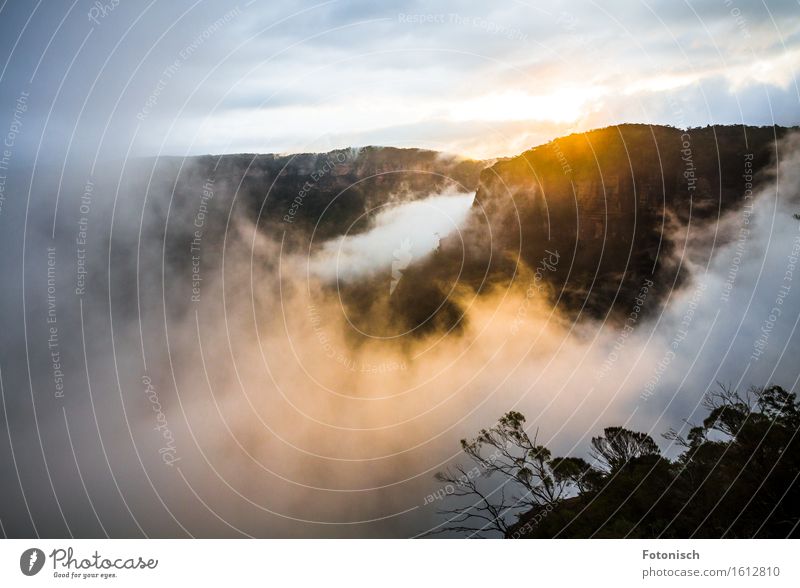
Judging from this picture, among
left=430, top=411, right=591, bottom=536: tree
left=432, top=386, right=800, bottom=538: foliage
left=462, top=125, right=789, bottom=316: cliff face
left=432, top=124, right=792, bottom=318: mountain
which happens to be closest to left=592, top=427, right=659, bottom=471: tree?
left=432, top=386, right=800, bottom=538: foliage

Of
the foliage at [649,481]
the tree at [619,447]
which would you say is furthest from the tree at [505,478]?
the tree at [619,447]

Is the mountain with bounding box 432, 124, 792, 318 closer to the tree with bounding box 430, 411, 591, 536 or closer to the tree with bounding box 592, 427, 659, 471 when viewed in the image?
the tree with bounding box 592, 427, 659, 471

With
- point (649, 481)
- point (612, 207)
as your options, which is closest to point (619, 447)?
point (649, 481)

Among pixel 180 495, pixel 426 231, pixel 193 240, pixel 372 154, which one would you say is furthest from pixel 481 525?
pixel 193 240

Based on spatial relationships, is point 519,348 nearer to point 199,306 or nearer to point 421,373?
point 421,373

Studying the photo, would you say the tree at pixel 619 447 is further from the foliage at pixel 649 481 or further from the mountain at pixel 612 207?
the mountain at pixel 612 207

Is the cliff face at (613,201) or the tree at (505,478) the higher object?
the cliff face at (613,201)

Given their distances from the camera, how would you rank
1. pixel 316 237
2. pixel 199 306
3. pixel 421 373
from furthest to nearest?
pixel 199 306
pixel 316 237
pixel 421 373

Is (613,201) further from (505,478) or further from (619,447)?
(505,478)
